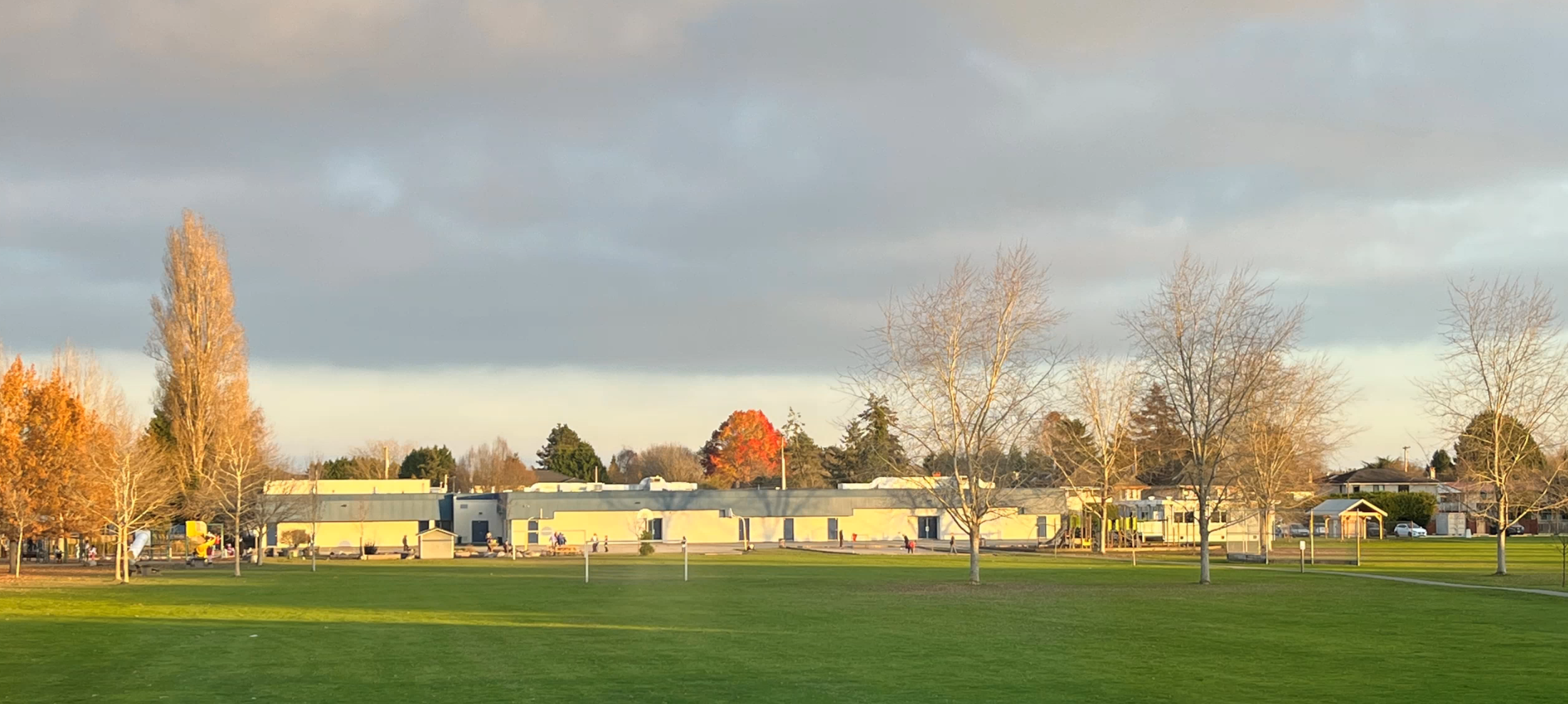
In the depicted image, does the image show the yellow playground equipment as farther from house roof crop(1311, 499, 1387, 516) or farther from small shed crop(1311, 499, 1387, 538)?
small shed crop(1311, 499, 1387, 538)

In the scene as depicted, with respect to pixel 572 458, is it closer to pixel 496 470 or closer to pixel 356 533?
pixel 496 470

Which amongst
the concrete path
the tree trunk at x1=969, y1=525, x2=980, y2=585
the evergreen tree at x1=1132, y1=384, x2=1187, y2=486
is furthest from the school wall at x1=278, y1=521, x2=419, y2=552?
the concrete path

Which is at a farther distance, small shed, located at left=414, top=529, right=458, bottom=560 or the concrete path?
small shed, located at left=414, top=529, right=458, bottom=560

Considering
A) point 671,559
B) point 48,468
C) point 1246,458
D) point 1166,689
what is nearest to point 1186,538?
point 1246,458

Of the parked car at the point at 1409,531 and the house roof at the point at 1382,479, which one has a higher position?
the house roof at the point at 1382,479

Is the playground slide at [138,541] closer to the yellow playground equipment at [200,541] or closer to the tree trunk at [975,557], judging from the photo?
the yellow playground equipment at [200,541]

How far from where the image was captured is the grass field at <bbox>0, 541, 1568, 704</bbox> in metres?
17.5

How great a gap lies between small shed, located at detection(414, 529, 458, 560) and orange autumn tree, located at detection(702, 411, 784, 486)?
71.0 meters

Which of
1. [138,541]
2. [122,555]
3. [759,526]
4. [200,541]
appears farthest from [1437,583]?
[200,541]

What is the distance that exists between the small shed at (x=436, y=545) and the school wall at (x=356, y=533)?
39.1ft

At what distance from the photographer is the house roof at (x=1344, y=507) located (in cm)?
9694

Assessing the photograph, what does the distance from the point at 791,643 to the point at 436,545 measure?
56.1 m

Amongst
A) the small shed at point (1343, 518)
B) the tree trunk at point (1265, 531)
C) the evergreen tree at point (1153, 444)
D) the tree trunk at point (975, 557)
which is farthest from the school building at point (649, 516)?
the tree trunk at point (975, 557)

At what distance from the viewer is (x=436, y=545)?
75375 millimetres
